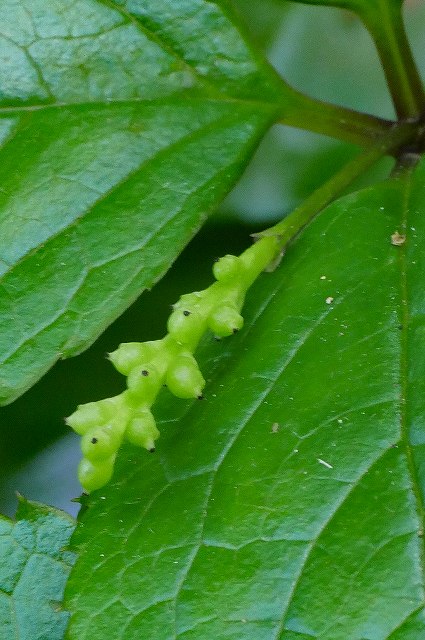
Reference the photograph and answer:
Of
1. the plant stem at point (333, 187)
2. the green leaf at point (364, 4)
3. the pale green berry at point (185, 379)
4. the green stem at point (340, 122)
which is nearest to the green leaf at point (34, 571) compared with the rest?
the pale green berry at point (185, 379)

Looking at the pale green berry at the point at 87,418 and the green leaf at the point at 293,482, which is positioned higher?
the pale green berry at the point at 87,418

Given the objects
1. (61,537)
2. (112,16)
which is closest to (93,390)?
(61,537)

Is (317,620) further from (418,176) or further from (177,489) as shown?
(418,176)

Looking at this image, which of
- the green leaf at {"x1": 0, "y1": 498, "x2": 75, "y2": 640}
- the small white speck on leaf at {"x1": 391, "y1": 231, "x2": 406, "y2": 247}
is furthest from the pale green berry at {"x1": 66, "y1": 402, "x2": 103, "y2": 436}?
the small white speck on leaf at {"x1": 391, "y1": 231, "x2": 406, "y2": 247}

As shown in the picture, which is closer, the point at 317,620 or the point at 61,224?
the point at 317,620

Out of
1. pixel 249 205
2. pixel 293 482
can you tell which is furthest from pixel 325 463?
pixel 249 205

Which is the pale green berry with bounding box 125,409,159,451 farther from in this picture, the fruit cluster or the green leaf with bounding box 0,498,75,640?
the green leaf with bounding box 0,498,75,640

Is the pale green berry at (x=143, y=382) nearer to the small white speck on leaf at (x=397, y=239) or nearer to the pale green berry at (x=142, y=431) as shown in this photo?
the pale green berry at (x=142, y=431)
